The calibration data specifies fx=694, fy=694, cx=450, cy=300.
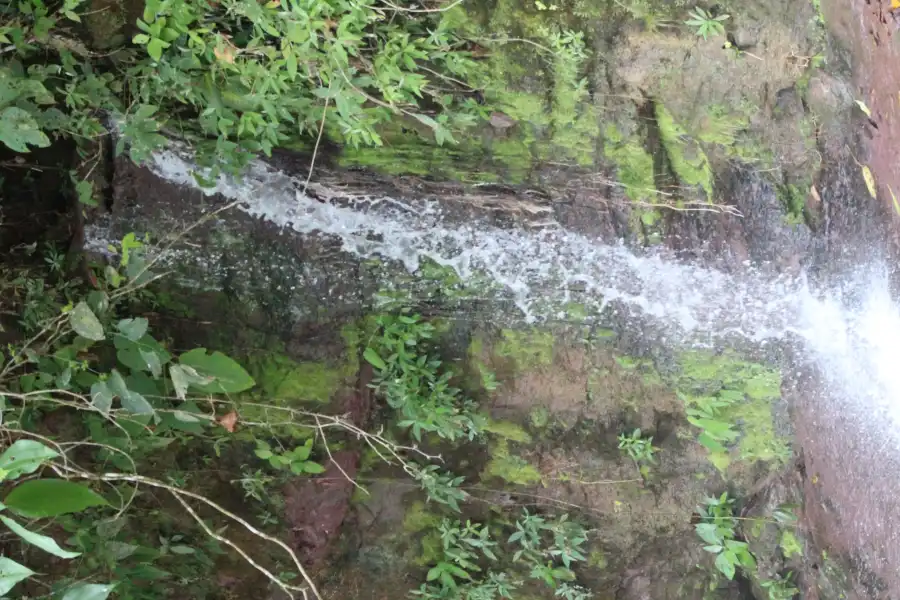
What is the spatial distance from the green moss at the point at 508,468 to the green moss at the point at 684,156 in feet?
4.82

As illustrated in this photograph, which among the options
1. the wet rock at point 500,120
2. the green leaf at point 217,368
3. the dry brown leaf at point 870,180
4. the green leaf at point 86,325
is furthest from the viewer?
the dry brown leaf at point 870,180

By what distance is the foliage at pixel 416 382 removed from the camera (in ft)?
9.71

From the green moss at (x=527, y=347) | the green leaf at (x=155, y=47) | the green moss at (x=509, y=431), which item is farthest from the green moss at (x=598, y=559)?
the green leaf at (x=155, y=47)

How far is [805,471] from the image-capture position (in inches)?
127

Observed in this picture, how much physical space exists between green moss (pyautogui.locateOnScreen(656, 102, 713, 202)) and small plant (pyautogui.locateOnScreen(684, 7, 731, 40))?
413mm

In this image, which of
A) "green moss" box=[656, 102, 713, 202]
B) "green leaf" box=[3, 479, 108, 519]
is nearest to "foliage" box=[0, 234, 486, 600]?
"green leaf" box=[3, 479, 108, 519]

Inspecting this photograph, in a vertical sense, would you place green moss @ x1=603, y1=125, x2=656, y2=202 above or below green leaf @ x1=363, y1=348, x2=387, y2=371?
above

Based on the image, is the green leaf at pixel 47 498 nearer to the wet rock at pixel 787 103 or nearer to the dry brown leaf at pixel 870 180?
the wet rock at pixel 787 103

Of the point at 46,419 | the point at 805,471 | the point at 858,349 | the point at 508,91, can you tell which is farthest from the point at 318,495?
the point at 858,349

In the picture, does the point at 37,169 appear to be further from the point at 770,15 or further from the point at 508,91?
the point at 770,15

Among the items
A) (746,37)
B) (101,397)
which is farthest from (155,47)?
(746,37)

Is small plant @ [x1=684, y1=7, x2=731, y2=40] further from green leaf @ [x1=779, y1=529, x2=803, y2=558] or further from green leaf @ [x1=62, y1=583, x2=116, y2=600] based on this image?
green leaf @ [x1=62, y1=583, x2=116, y2=600]

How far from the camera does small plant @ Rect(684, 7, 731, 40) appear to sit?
3000 millimetres

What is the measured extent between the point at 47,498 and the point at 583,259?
2.27 m
